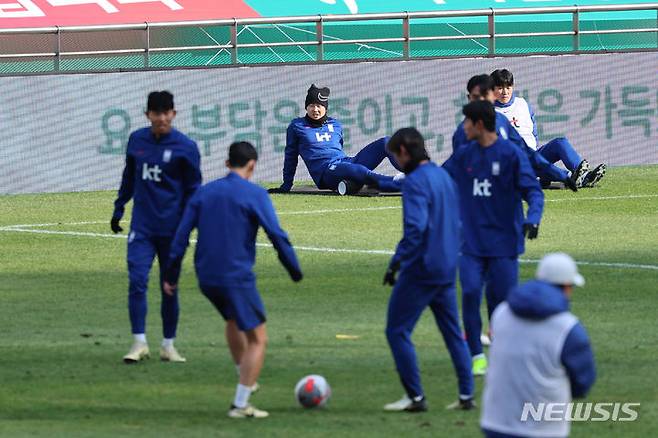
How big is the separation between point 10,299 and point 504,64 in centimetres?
1612

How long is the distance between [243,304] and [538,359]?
3720mm

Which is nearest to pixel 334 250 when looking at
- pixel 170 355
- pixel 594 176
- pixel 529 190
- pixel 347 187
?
pixel 347 187

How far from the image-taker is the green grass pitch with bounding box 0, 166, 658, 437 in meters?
10.7

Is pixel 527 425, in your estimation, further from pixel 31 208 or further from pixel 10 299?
pixel 31 208

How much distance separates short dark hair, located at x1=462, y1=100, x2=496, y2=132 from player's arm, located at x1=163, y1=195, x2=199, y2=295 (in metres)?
2.17

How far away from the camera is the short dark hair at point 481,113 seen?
11.9 metres

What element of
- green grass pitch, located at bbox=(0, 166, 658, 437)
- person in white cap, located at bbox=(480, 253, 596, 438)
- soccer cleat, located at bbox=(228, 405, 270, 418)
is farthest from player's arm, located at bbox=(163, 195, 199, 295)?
person in white cap, located at bbox=(480, 253, 596, 438)

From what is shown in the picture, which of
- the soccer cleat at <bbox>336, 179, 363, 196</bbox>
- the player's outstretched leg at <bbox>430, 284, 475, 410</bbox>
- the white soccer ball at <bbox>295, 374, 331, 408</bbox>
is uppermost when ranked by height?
the soccer cleat at <bbox>336, 179, 363, 196</bbox>

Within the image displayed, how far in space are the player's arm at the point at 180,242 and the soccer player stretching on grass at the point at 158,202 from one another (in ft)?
3.76

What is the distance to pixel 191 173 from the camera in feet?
43.0

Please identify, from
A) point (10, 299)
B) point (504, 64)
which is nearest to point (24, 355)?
point (10, 299)

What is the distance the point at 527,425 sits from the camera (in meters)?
7.55

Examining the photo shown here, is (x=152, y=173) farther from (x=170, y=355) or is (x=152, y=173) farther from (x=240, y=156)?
(x=240, y=156)

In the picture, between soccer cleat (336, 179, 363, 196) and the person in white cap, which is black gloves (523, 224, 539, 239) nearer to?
the person in white cap
